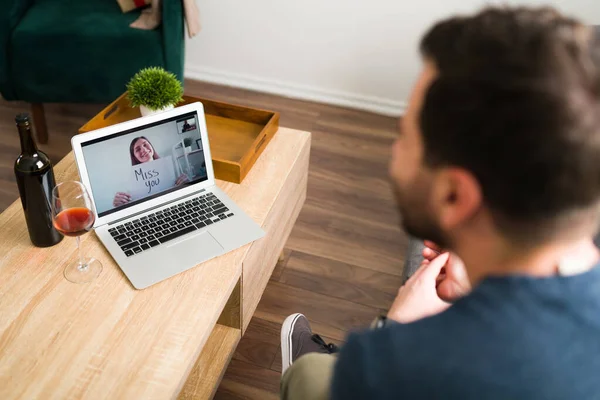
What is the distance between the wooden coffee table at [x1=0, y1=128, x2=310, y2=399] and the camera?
973mm

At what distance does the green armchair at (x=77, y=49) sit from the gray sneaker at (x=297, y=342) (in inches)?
51.4

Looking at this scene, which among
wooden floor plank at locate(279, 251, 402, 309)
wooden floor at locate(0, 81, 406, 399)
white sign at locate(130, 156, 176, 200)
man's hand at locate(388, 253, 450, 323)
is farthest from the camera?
wooden floor plank at locate(279, 251, 402, 309)

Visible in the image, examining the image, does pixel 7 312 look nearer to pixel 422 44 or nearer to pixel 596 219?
pixel 422 44

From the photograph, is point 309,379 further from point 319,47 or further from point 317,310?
point 319,47

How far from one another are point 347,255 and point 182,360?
1.05 metres

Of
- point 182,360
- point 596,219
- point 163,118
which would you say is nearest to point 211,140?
point 163,118

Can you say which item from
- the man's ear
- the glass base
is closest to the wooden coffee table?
the glass base

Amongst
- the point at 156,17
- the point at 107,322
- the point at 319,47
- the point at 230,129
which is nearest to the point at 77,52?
the point at 156,17

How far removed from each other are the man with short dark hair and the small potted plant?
34.8 inches

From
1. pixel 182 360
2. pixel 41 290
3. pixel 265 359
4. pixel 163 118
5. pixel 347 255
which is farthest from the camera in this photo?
pixel 347 255

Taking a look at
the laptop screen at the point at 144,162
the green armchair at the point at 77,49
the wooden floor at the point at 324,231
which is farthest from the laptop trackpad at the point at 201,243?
the green armchair at the point at 77,49

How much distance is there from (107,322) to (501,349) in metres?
0.76

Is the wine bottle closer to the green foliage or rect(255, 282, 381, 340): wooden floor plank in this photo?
the green foliage

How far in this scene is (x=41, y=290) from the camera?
1.12m
